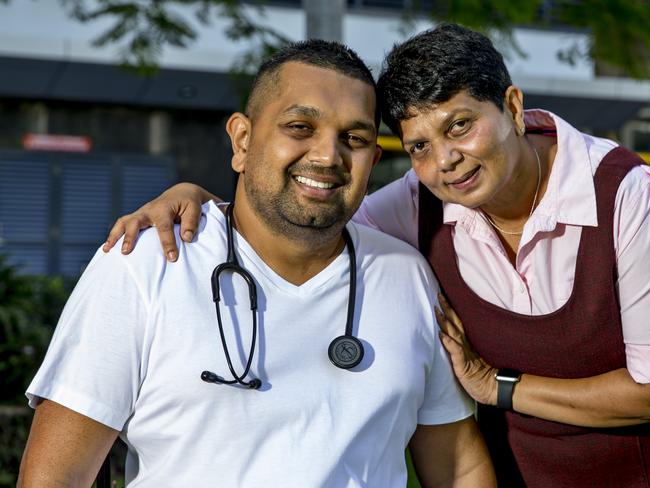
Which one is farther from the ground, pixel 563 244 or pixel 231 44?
pixel 231 44

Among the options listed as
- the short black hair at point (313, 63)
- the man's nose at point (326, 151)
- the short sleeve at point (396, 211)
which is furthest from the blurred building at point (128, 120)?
the man's nose at point (326, 151)

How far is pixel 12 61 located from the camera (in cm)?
1149

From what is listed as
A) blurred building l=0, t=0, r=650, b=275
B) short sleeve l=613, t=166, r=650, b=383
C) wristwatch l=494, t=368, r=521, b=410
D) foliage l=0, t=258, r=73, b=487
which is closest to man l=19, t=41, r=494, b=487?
wristwatch l=494, t=368, r=521, b=410

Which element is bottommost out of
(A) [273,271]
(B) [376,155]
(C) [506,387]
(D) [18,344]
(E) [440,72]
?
(D) [18,344]

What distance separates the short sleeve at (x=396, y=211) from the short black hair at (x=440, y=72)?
382mm

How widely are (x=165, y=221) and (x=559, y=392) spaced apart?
115cm

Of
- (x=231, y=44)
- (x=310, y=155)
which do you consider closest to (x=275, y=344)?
(x=310, y=155)

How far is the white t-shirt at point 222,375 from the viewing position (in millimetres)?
2260

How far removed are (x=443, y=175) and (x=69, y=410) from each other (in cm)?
113

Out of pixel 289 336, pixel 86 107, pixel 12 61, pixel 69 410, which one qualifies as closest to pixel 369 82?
pixel 289 336

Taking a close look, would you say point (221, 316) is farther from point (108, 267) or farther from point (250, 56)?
point (250, 56)

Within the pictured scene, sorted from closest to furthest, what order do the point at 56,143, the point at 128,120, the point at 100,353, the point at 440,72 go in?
the point at 100,353 < the point at 440,72 < the point at 56,143 < the point at 128,120

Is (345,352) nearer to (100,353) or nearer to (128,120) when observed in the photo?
(100,353)

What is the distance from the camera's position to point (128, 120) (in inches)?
534
